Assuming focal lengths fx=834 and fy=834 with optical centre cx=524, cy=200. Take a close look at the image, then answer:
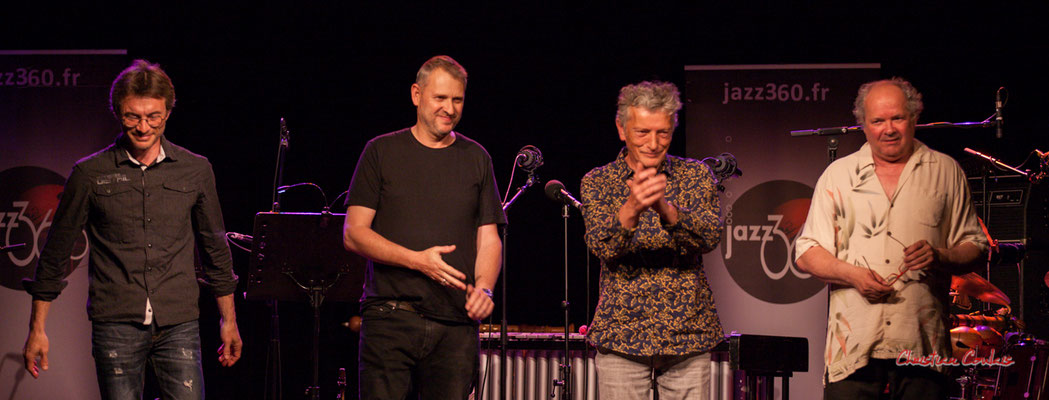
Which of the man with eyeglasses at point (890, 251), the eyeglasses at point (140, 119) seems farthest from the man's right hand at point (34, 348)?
the man with eyeglasses at point (890, 251)

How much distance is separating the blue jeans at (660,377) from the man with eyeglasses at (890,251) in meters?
0.54

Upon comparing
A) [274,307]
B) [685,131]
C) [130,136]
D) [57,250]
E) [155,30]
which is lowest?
[274,307]

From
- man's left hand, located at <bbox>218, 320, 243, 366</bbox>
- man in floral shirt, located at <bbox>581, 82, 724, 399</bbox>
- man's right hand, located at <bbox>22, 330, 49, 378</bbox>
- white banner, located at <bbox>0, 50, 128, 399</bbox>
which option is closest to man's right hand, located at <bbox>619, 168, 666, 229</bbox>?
man in floral shirt, located at <bbox>581, 82, 724, 399</bbox>

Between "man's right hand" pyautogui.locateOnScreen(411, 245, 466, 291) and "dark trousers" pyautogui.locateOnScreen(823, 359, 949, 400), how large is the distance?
4.53 ft

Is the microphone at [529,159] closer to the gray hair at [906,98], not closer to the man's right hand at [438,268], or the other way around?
the man's right hand at [438,268]

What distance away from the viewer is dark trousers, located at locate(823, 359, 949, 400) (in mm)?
2809

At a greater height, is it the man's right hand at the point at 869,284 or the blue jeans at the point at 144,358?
the man's right hand at the point at 869,284

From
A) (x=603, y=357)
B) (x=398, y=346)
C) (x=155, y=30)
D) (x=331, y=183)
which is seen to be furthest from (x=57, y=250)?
(x=155, y=30)

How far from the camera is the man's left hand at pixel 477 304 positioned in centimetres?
301

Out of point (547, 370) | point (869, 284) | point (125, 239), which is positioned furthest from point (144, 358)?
point (547, 370)

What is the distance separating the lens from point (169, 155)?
3.37 meters

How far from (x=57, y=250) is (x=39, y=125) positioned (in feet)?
12.2

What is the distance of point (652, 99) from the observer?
279 cm

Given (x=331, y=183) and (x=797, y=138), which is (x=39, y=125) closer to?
(x=331, y=183)
